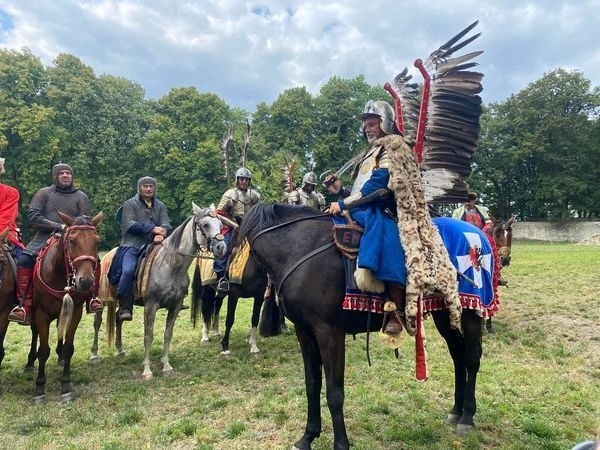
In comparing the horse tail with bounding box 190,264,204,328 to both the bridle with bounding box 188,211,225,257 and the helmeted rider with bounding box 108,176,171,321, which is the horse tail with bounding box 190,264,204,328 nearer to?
the helmeted rider with bounding box 108,176,171,321

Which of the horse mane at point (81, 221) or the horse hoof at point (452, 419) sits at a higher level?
the horse mane at point (81, 221)

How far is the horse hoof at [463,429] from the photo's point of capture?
471 centimetres

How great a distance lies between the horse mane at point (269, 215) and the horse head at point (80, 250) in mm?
2260

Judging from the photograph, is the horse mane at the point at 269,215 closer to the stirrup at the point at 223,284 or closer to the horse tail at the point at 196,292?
the stirrup at the point at 223,284

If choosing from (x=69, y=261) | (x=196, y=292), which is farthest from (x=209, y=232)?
(x=196, y=292)

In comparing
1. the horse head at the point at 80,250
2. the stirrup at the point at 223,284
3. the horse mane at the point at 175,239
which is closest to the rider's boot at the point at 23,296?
the horse head at the point at 80,250

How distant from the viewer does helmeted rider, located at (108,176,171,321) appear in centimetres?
706

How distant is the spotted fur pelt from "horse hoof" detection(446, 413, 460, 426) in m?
1.46

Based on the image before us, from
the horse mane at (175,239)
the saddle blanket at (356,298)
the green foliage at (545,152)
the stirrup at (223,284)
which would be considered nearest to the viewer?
the saddle blanket at (356,298)

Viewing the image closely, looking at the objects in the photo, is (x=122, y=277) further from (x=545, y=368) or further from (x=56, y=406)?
(x=545, y=368)

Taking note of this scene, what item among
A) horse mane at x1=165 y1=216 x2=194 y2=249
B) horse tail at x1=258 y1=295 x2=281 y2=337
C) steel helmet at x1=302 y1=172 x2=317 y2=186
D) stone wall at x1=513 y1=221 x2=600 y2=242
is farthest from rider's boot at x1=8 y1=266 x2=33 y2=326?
stone wall at x1=513 y1=221 x2=600 y2=242

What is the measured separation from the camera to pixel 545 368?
6883 millimetres

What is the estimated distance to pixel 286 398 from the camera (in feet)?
19.0

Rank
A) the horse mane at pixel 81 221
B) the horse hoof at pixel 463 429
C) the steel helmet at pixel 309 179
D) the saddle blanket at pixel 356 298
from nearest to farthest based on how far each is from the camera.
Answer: the saddle blanket at pixel 356 298 < the horse hoof at pixel 463 429 < the horse mane at pixel 81 221 < the steel helmet at pixel 309 179
